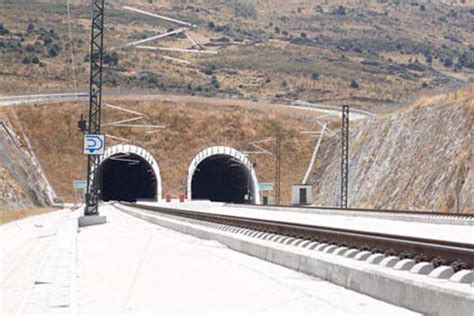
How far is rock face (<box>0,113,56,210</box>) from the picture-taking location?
67875mm

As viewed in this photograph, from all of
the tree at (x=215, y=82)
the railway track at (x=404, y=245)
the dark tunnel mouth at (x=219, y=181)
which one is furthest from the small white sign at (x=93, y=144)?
the tree at (x=215, y=82)

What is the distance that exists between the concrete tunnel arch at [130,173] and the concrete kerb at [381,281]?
73675mm

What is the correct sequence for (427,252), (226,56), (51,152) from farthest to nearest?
(226,56) < (51,152) < (427,252)

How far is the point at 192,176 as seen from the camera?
10144 cm

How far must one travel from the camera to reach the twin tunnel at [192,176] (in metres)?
95.8

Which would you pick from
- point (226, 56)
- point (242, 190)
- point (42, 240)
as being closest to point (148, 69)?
point (226, 56)

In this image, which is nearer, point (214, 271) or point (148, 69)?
point (214, 271)

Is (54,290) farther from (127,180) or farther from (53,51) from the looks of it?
(53,51)

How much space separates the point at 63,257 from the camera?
18.9m

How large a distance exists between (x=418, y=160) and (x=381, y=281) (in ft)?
163

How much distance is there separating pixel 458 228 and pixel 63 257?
64.9ft

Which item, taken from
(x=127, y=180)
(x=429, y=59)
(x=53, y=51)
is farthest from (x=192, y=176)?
(x=429, y=59)

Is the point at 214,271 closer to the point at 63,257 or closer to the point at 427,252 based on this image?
the point at 63,257

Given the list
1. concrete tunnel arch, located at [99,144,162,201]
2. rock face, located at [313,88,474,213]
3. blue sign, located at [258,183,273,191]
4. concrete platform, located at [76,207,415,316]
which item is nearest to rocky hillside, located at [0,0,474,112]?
concrete tunnel arch, located at [99,144,162,201]
